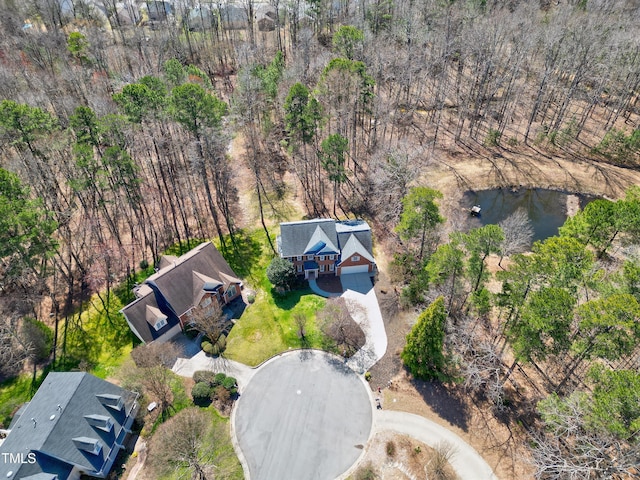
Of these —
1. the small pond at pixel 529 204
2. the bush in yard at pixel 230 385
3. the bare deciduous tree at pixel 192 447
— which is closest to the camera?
the bare deciduous tree at pixel 192 447

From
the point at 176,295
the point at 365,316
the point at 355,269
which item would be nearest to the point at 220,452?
the point at 176,295

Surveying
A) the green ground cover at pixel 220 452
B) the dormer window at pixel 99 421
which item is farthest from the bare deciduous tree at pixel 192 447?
the dormer window at pixel 99 421

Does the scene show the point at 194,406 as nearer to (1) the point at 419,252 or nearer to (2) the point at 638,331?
(1) the point at 419,252

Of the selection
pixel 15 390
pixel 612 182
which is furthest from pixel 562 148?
pixel 15 390

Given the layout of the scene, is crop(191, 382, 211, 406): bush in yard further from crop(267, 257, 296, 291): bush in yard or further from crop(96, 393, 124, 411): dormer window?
crop(267, 257, 296, 291): bush in yard

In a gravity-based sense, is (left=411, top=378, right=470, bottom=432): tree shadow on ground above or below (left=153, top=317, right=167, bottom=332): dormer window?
below

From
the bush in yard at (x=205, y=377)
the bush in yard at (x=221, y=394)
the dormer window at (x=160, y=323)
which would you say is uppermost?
the dormer window at (x=160, y=323)

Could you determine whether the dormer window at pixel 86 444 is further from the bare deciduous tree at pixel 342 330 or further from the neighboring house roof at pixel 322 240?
the neighboring house roof at pixel 322 240

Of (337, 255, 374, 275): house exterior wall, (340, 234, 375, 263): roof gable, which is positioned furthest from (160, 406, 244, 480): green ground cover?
(340, 234, 375, 263): roof gable
